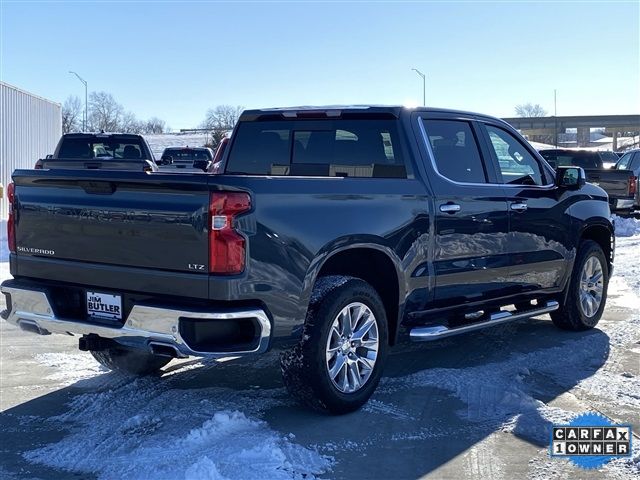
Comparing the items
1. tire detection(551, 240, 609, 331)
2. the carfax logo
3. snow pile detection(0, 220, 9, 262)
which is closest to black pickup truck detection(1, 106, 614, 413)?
tire detection(551, 240, 609, 331)

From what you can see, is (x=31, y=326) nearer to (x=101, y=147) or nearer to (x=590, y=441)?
(x=590, y=441)

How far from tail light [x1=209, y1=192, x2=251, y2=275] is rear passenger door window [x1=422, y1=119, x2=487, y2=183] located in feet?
6.72

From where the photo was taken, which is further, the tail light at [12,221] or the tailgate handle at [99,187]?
the tail light at [12,221]

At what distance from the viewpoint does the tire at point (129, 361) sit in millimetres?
5660

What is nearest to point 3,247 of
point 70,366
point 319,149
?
point 70,366

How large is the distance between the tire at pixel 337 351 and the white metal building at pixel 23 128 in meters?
16.6

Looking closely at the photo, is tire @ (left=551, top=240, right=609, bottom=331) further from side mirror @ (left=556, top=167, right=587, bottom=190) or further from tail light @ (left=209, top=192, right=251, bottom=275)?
tail light @ (left=209, top=192, right=251, bottom=275)

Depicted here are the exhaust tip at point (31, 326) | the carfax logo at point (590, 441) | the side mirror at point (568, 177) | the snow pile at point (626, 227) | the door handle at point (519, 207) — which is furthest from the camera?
the snow pile at point (626, 227)

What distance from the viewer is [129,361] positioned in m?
5.73

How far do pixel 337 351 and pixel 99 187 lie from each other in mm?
1796

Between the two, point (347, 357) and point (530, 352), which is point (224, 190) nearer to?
point (347, 357)

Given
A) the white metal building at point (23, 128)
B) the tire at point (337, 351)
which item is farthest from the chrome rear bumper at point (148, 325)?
the white metal building at point (23, 128)

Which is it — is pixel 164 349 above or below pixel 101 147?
below

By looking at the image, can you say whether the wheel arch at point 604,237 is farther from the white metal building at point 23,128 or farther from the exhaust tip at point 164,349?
the white metal building at point 23,128
